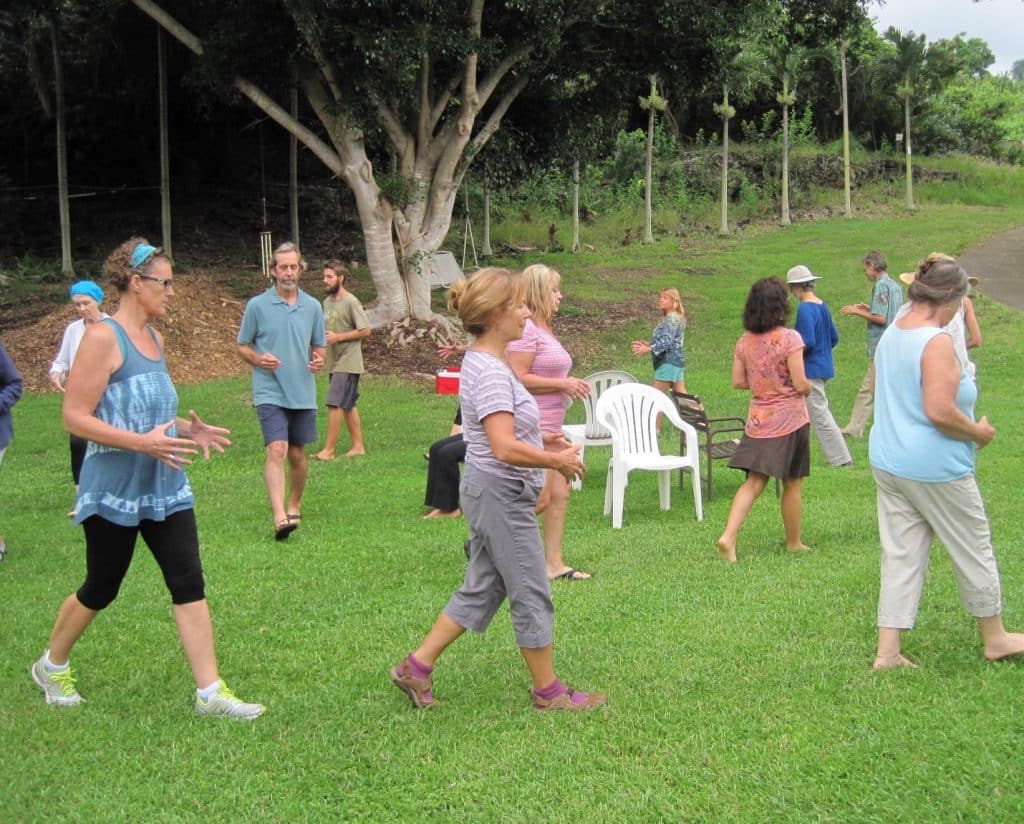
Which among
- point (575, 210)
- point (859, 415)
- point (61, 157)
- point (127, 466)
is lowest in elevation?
point (859, 415)

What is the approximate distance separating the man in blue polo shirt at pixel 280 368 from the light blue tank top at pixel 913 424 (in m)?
4.34

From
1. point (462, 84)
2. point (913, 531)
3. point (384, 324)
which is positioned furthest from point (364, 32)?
point (913, 531)

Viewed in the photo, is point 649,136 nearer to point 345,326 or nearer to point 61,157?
point 61,157

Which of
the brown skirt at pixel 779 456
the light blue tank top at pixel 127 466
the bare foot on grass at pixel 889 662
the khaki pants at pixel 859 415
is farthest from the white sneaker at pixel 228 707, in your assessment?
the khaki pants at pixel 859 415

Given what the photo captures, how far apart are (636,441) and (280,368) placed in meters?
2.91

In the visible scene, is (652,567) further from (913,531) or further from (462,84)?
(462,84)

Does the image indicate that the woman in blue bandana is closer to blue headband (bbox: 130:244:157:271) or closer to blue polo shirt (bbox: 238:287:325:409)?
blue polo shirt (bbox: 238:287:325:409)

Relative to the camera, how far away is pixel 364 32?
16.6 m

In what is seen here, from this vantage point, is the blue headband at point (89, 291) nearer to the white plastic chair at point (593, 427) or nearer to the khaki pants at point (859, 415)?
the white plastic chair at point (593, 427)

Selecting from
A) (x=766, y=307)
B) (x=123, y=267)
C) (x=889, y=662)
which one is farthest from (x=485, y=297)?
(x=766, y=307)

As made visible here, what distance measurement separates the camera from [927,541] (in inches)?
193

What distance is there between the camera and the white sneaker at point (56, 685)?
4836mm

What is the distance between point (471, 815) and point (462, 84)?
1701 cm

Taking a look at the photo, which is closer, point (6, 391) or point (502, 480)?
point (502, 480)
